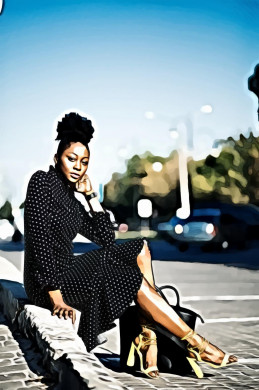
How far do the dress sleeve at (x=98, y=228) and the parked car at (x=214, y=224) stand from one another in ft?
3.01

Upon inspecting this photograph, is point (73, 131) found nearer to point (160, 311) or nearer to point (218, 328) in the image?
point (160, 311)

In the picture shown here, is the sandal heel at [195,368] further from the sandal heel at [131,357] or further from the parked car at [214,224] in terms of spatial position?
the parked car at [214,224]

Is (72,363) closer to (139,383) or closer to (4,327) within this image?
(139,383)

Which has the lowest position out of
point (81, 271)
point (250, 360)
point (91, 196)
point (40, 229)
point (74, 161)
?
point (250, 360)

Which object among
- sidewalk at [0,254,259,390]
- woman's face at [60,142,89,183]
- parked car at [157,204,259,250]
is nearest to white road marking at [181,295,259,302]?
sidewalk at [0,254,259,390]

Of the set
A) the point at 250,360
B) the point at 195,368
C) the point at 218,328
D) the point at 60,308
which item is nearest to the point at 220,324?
the point at 218,328

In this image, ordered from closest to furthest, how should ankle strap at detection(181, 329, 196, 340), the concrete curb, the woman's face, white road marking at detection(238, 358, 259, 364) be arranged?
the concrete curb → ankle strap at detection(181, 329, 196, 340) → the woman's face → white road marking at detection(238, 358, 259, 364)

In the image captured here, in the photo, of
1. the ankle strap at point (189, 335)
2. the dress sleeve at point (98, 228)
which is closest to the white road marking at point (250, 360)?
the ankle strap at point (189, 335)

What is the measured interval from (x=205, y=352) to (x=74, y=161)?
1134 mm

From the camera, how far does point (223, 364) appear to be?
3.16 metres

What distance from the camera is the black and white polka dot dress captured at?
3.02m

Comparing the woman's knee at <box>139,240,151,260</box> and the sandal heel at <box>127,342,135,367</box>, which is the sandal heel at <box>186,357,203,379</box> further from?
the woman's knee at <box>139,240,151,260</box>

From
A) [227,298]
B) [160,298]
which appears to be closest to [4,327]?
[160,298]

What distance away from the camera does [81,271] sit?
120 inches
